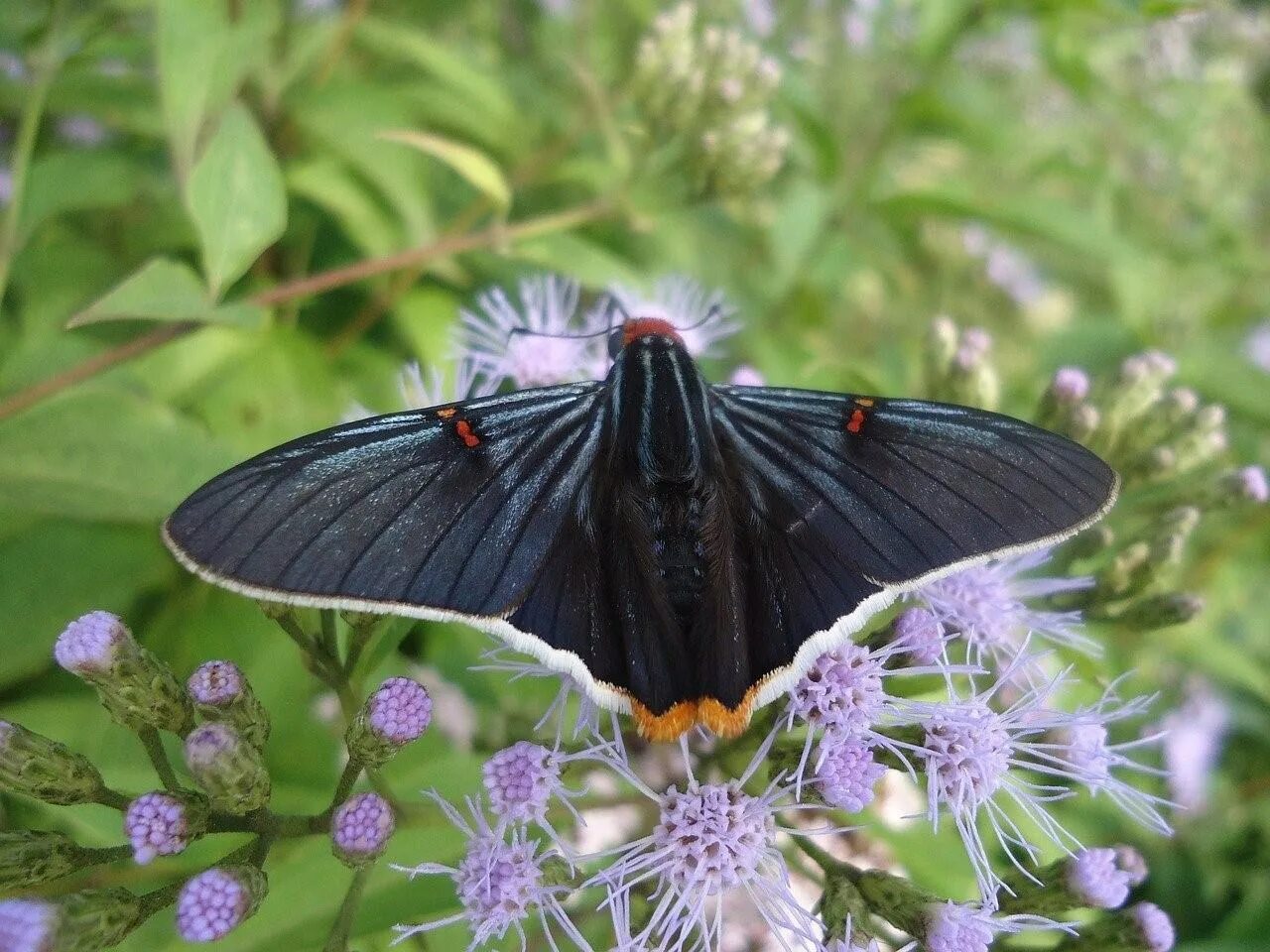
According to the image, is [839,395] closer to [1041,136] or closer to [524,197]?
[524,197]

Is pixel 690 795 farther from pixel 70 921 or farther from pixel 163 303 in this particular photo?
pixel 163 303

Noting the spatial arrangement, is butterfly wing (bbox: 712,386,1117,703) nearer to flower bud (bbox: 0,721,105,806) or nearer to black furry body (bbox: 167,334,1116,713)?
black furry body (bbox: 167,334,1116,713)

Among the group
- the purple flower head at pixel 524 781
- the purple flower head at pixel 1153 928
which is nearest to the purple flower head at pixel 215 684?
the purple flower head at pixel 524 781

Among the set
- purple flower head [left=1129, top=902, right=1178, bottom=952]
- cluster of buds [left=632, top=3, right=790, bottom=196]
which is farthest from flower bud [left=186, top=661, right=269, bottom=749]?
cluster of buds [left=632, top=3, right=790, bottom=196]

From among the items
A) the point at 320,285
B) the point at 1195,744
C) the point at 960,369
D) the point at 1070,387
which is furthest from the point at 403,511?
the point at 1195,744

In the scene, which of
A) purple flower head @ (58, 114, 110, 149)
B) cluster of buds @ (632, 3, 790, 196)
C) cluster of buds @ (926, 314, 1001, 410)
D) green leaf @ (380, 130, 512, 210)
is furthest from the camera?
purple flower head @ (58, 114, 110, 149)

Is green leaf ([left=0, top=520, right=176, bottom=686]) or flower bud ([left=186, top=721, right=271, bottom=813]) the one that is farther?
green leaf ([left=0, top=520, right=176, bottom=686])
